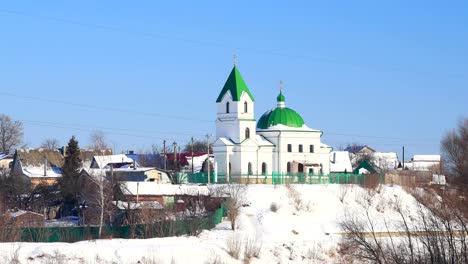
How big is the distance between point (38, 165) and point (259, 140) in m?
15.9

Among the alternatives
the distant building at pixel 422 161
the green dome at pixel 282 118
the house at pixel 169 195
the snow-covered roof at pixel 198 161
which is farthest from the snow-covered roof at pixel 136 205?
the distant building at pixel 422 161

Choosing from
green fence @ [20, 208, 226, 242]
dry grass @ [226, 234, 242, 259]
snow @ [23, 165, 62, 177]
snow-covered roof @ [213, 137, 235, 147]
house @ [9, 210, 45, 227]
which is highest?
snow-covered roof @ [213, 137, 235, 147]

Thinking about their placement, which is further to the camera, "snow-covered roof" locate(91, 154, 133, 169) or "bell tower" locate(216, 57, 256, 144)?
"snow-covered roof" locate(91, 154, 133, 169)

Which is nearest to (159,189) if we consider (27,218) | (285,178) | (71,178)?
(71,178)

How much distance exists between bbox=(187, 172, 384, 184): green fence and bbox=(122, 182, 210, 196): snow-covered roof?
16.0 ft

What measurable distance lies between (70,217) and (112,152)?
26.3m

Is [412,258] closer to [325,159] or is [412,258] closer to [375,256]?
[375,256]

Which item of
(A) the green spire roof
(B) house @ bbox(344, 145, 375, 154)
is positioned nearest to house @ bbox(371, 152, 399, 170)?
(B) house @ bbox(344, 145, 375, 154)

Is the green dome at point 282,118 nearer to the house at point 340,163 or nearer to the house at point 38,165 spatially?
the house at point 340,163

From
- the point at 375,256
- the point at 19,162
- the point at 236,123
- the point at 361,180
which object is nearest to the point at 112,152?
the point at 19,162

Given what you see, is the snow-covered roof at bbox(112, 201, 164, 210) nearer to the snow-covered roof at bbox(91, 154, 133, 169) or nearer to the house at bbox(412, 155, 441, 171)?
the snow-covered roof at bbox(91, 154, 133, 169)

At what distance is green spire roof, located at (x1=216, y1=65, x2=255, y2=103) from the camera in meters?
63.2

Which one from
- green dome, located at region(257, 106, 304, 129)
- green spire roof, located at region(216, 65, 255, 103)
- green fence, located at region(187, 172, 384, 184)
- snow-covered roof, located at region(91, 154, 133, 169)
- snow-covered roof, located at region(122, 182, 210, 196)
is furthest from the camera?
snow-covered roof, located at region(91, 154, 133, 169)

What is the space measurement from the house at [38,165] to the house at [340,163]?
21184 mm
